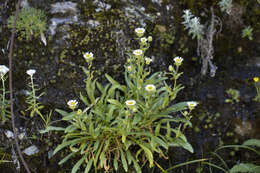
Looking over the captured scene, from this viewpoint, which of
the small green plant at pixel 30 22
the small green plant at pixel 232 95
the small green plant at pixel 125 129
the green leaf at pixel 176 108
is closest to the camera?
the small green plant at pixel 125 129

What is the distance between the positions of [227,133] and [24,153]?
217 cm

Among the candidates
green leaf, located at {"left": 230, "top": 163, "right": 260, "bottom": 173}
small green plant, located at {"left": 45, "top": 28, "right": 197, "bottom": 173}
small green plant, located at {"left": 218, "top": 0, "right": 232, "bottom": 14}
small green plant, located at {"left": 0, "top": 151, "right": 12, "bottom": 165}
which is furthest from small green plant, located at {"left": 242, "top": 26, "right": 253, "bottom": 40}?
small green plant, located at {"left": 0, "top": 151, "right": 12, "bottom": 165}

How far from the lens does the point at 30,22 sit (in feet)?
9.32

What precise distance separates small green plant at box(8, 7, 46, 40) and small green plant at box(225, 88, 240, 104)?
7.05 ft

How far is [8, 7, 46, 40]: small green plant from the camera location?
2.81m

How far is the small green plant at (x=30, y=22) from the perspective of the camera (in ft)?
9.21

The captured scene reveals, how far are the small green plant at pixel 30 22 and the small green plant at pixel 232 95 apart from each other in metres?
2.15

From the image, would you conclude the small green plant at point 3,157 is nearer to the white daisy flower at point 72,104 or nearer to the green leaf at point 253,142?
the white daisy flower at point 72,104

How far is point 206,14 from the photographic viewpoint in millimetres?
3061

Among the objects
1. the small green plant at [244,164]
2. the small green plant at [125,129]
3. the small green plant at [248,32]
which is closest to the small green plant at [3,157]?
the small green plant at [125,129]

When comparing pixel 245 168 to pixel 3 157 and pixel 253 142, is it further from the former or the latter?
pixel 3 157

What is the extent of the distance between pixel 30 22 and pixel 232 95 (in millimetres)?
2330

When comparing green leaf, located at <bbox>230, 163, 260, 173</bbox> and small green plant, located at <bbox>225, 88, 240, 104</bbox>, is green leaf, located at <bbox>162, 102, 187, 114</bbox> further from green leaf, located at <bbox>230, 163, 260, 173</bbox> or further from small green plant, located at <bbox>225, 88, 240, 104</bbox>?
green leaf, located at <bbox>230, 163, 260, 173</bbox>

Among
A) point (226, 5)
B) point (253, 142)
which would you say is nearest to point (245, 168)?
point (253, 142)
